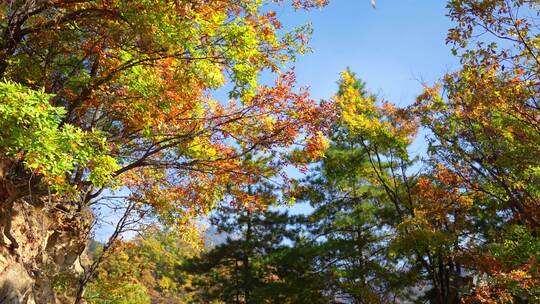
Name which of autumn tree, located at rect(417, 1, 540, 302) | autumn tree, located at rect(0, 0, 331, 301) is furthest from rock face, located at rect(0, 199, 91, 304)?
autumn tree, located at rect(417, 1, 540, 302)

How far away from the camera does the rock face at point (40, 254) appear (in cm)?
884

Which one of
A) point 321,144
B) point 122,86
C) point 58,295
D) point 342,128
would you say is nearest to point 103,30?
point 122,86

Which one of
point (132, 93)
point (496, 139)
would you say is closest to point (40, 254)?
point (132, 93)

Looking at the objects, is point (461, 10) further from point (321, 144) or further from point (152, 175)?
point (152, 175)

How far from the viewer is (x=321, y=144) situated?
862 centimetres

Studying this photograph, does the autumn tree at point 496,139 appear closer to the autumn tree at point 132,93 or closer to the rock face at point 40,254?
the autumn tree at point 132,93

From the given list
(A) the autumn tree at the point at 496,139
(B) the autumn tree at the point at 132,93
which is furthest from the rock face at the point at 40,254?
(A) the autumn tree at the point at 496,139

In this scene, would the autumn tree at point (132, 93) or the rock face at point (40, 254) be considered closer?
the autumn tree at point (132, 93)

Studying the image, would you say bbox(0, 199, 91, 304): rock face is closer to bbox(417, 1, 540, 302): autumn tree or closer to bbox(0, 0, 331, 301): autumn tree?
bbox(0, 0, 331, 301): autumn tree

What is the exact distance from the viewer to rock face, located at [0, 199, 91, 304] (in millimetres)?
8844

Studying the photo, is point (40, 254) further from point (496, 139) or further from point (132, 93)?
point (496, 139)

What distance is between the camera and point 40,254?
10.6 meters

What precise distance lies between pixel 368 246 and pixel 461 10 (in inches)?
503

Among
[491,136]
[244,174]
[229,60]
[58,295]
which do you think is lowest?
[58,295]
